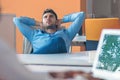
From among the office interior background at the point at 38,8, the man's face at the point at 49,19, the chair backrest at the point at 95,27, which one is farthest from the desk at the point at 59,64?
the office interior background at the point at 38,8

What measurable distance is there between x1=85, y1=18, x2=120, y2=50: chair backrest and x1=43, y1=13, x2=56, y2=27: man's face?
0.40m

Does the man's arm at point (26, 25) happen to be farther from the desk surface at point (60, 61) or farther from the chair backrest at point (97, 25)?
the chair backrest at point (97, 25)

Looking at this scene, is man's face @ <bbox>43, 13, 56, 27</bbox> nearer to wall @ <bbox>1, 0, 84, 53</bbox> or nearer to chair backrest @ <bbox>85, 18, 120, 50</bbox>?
chair backrest @ <bbox>85, 18, 120, 50</bbox>

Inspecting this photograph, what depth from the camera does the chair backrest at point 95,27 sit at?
7.16ft

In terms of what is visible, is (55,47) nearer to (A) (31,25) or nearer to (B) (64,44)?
(B) (64,44)

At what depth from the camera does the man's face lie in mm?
1940

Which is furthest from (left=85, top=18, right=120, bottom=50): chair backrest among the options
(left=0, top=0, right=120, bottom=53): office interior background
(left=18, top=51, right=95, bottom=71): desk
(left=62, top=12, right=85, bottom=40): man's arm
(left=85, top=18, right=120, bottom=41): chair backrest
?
(left=0, top=0, right=120, bottom=53): office interior background

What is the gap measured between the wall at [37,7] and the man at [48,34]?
1.84 m

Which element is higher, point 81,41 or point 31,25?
point 31,25

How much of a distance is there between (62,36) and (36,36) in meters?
0.16

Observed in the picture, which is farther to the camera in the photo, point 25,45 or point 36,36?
point 25,45

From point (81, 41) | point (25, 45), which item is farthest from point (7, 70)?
point (81, 41)

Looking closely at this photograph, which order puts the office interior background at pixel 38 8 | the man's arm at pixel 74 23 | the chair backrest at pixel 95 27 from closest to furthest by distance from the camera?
the man's arm at pixel 74 23
the chair backrest at pixel 95 27
the office interior background at pixel 38 8

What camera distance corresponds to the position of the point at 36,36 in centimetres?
192
